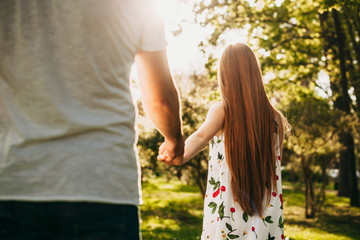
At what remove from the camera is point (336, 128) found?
12.8m

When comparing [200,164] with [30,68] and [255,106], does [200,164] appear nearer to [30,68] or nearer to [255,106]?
[255,106]

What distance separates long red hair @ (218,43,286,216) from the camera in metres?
2.92

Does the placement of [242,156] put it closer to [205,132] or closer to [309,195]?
[205,132]

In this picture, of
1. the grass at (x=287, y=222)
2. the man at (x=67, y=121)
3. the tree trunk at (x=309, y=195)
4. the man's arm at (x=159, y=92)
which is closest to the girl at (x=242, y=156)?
the man's arm at (x=159, y=92)

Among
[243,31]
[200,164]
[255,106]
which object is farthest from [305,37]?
[255,106]

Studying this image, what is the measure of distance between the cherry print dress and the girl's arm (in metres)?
0.17

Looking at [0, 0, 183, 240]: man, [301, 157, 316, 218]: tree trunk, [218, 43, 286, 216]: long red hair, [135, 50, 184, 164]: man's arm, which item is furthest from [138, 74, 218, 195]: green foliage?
[0, 0, 183, 240]: man

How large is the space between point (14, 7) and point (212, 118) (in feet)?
5.95

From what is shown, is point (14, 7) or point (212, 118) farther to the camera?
point (212, 118)

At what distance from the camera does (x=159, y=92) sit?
66.1 inches

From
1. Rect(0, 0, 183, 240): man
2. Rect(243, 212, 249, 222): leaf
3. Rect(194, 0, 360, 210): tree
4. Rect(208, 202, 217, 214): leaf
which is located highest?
Rect(194, 0, 360, 210): tree

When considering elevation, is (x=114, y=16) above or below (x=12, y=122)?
above

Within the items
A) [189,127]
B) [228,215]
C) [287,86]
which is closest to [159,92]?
[228,215]

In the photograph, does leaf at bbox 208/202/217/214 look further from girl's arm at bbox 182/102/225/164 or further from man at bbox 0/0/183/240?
man at bbox 0/0/183/240
